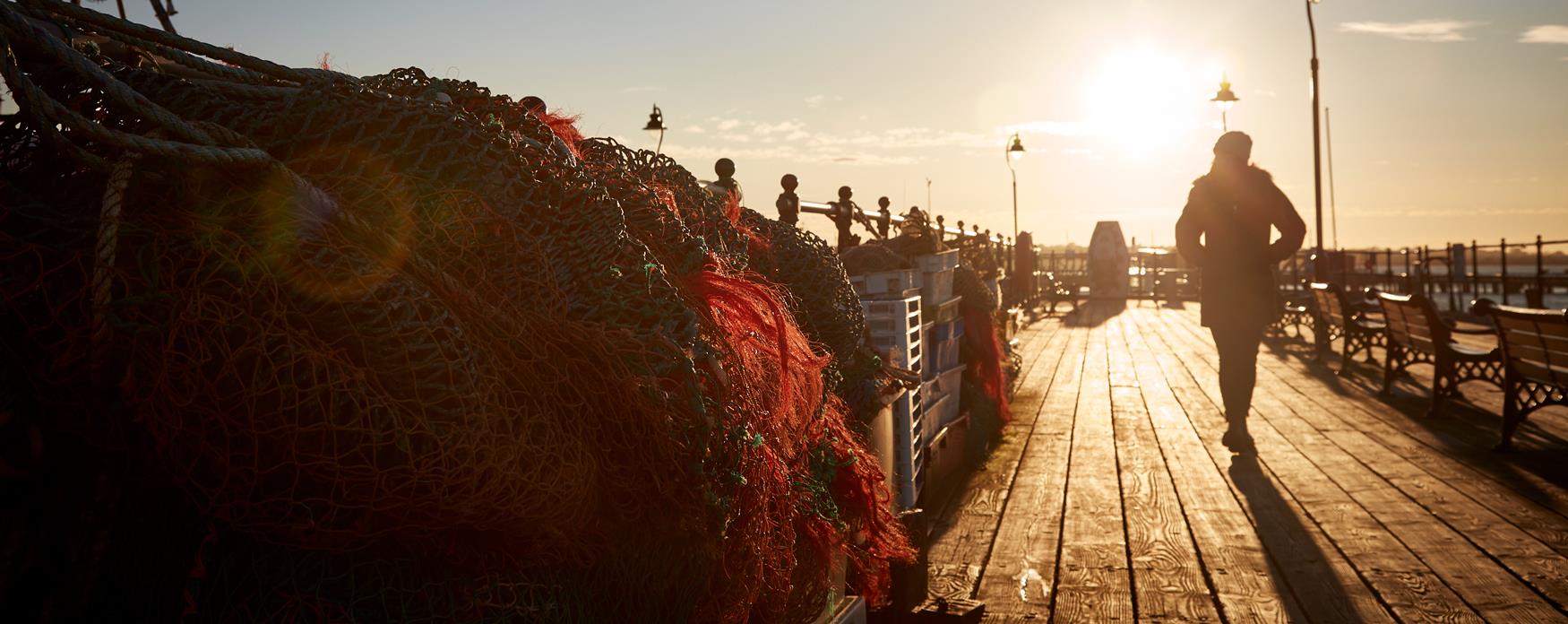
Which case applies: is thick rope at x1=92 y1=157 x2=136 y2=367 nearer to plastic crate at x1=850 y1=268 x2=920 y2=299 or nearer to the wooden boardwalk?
the wooden boardwalk

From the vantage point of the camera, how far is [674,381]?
1.73 metres

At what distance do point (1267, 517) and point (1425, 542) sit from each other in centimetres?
65

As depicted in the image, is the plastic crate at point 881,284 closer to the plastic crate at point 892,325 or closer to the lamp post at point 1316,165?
the plastic crate at point 892,325

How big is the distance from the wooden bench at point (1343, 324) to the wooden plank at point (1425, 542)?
3733 mm

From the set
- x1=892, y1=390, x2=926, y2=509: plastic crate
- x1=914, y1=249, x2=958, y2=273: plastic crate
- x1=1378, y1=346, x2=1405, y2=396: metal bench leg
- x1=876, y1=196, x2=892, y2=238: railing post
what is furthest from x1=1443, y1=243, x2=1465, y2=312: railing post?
x1=892, y1=390, x2=926, y2=509: plastic crate

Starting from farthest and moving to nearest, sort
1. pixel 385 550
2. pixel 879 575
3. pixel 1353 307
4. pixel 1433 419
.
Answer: pixel 1353 307
pixel 1433 419
pixel 879 575
pixel 385 550

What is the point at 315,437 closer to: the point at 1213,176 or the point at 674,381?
the point at 674,381

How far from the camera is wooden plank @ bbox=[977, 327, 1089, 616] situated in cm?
382

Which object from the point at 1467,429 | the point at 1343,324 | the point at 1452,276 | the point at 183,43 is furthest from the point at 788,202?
the point at 1452,276

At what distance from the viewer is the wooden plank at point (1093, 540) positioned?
146 inches

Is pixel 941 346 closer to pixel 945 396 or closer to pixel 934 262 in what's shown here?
pixel 945 396

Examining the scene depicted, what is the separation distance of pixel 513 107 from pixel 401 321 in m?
0.69

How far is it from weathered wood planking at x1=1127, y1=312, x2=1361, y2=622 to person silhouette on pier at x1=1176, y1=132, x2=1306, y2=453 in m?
0.62

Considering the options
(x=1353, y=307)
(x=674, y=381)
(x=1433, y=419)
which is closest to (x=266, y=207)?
(x=674, y=381)
